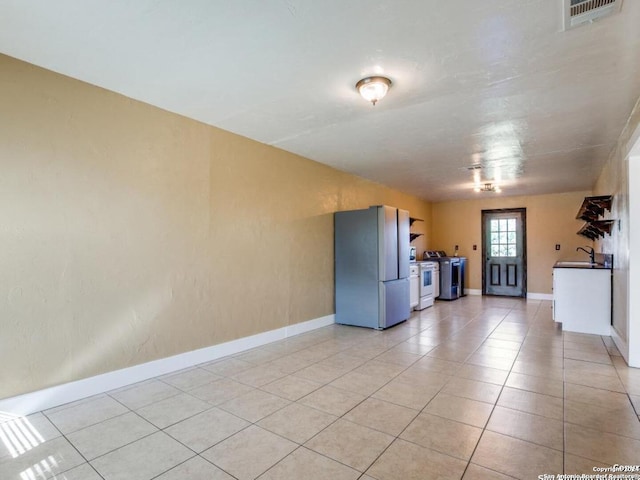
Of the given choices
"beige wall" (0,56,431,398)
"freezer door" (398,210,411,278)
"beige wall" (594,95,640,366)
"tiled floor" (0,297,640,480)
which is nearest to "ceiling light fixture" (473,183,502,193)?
"beige wall" (594,95,640,366)

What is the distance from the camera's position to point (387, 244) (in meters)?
5.05

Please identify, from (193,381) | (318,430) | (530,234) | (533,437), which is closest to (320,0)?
(318,430)

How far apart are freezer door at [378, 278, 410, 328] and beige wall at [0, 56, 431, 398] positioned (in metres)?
1.45

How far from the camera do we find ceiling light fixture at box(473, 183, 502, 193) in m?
6.89

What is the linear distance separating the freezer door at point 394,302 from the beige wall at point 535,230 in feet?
13.5

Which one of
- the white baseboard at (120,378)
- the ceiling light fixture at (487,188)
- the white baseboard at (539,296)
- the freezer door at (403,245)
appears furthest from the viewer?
the white baseboard at (539,296)

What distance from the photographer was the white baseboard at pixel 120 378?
2436 millimetres

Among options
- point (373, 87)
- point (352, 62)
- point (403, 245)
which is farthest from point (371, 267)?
point (352, 62)

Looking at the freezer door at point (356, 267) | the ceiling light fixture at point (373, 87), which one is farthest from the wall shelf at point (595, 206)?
the ceiling light fixture at point (373, 87)

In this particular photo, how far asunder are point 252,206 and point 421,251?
5809mm

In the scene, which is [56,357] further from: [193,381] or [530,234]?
[530,234]

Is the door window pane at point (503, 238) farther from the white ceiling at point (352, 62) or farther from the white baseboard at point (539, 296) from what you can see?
the white ceiling at point (352, 62)

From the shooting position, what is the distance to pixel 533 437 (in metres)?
2.11

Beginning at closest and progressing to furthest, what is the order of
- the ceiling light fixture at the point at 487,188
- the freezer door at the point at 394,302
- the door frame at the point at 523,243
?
the freezer door at the point at 394,302
the ceiling light fixture at the point at 487,188
the door frame at the point at 523,243
